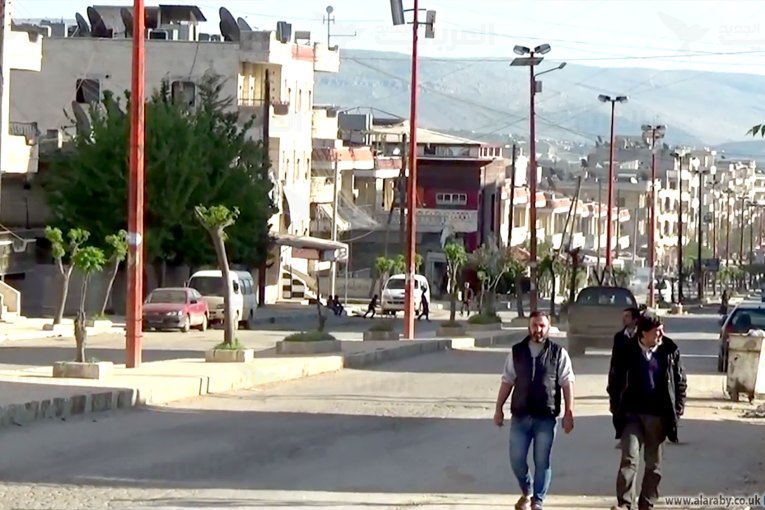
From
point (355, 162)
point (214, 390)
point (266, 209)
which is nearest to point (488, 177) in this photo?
point (355, 162)

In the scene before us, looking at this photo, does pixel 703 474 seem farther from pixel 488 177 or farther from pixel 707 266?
pixel 707 266

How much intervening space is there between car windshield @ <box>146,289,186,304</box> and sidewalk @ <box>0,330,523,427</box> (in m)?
14.1

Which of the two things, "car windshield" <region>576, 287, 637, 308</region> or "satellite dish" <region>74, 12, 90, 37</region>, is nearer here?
"car windshield" <region>576, 287, 637, 308</region>

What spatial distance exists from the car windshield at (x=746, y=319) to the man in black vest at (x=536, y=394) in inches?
833

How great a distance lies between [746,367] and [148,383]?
9.34 metres

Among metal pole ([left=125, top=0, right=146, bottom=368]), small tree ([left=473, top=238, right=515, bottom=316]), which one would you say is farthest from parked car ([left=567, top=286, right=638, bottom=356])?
small tree ([left=473, top=238, right=515, bottom=316])

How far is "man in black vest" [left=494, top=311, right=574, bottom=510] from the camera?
505 inches

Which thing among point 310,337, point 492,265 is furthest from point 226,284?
point 492,265

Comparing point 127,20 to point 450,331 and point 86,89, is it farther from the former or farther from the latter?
point 450,331

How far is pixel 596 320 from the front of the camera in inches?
1501

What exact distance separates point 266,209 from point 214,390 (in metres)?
36.5

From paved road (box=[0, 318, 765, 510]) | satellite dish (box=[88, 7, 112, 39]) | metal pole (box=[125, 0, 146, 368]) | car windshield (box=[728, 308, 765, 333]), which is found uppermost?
satellite dish (box=[88, 7, 112, 39])

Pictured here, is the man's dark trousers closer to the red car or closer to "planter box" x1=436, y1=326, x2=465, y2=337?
"planter box" x1=436, y1=326, x2=465, y2=337

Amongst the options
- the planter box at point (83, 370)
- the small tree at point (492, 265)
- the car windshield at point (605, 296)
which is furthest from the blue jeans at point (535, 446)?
Answer: the small tree at point (492, 265)
